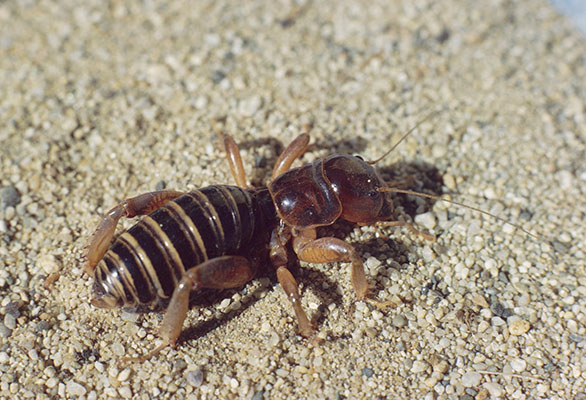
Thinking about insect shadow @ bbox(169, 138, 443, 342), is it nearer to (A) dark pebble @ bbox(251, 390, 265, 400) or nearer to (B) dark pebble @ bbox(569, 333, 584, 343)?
(A) dark pebble @ bbox(251, 390, 265, 400)

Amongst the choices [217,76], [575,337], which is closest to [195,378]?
[575,337]

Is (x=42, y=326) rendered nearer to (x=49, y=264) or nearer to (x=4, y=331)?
(x=4, y=331)

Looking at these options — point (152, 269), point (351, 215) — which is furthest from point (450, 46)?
point (152, 269)

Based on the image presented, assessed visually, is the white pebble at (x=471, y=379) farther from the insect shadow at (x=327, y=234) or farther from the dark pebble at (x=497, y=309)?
the insect shadow at (x=327, y=234)

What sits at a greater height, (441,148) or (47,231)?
(47,231)

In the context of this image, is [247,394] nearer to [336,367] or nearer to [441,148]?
[336,367]
